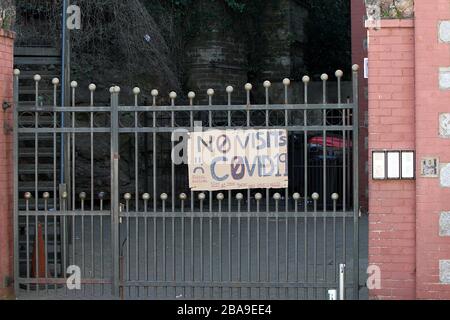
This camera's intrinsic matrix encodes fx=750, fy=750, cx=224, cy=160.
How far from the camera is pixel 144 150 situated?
16.9 meters

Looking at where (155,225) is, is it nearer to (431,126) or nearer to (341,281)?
(341,281)

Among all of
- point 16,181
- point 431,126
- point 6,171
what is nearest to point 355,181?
point 431,126

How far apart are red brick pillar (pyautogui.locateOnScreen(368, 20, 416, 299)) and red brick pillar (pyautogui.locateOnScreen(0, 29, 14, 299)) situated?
143 inches

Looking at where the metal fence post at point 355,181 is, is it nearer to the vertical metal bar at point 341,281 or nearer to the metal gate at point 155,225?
the metal gate at point 155,225

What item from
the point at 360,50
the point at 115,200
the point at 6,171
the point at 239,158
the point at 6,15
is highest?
the point at 360,50

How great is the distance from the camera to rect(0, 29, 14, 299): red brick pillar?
7.58m

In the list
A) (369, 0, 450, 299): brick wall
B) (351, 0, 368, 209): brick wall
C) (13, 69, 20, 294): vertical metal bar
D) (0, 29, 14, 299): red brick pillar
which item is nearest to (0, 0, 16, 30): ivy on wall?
(0, 29, 14, 299): red brick pillar

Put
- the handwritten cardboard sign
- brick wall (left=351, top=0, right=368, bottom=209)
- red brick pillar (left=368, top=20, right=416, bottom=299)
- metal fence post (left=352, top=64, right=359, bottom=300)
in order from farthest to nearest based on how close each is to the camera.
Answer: brick wall (left=351, top=0, right=368, bottom=209)
the handwritten cardboard sign
metal fence post (left=352, top=64, right=359, bottom=300)
red brick pillar (left=368, top=20, right=416, bottom=299)

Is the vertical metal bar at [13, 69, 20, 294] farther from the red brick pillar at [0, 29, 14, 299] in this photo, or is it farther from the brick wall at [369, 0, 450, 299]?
the brick wall at [369, 0, 450, 299]

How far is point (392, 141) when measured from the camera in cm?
689

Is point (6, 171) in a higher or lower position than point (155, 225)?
higher

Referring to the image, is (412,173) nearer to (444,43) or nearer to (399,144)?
(399,144)

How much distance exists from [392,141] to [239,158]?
1452 millimetres
